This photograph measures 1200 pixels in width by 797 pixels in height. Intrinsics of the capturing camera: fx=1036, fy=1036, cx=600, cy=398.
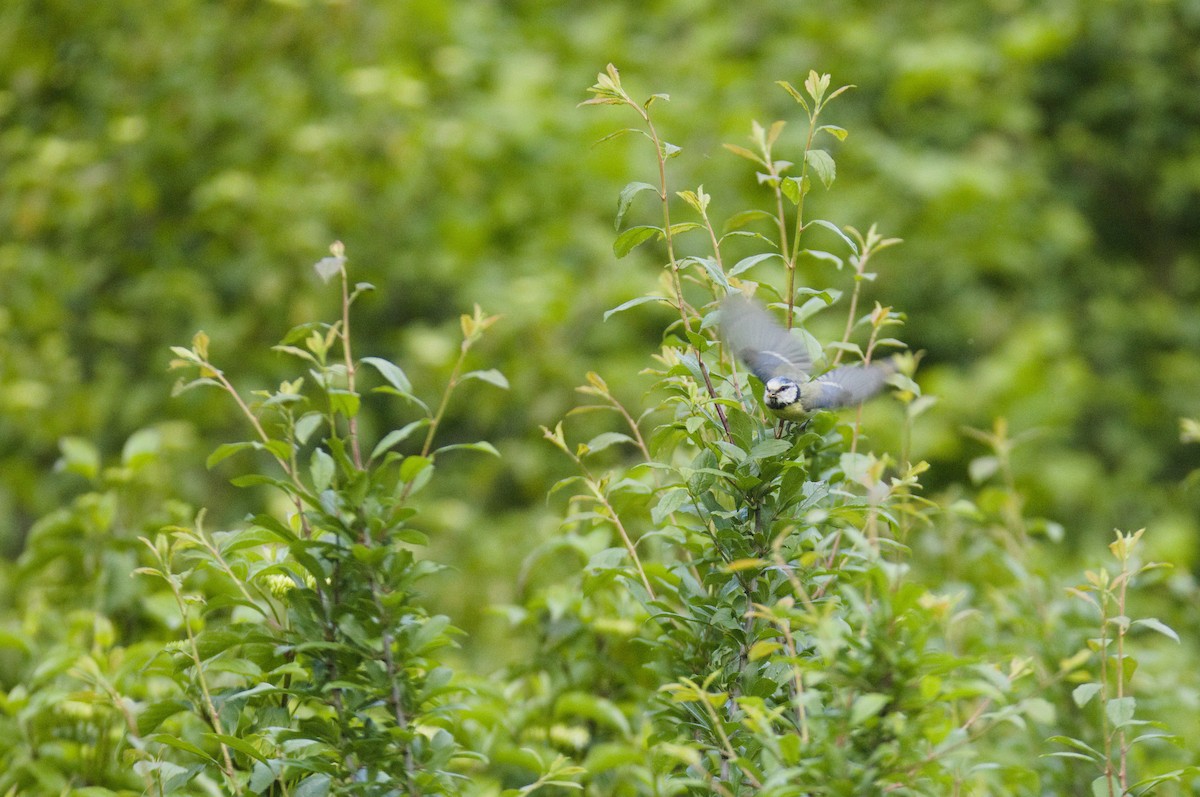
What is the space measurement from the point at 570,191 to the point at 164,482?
1925 mm

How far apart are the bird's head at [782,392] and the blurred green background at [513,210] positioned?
193 centimetres

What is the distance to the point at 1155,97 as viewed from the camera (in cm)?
401

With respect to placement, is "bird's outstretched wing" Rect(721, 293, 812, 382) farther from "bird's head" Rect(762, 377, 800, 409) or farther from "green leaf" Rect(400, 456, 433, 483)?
"green leaf" Rect(400, 456, 433, 483)

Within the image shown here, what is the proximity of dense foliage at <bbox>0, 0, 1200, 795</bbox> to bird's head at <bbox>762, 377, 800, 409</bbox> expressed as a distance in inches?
5.7

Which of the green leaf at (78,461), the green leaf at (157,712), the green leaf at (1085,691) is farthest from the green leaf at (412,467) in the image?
the green leaf at (78,461)

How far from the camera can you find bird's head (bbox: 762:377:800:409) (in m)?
0.97

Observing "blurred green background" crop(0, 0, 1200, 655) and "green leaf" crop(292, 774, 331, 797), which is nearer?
"green leaf" crop(292, 774, 331, 797)

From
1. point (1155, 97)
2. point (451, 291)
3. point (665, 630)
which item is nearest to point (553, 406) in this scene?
point (451, 291)

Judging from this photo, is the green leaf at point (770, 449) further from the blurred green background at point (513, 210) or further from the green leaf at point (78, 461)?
the blurred green background at point (513, 210)

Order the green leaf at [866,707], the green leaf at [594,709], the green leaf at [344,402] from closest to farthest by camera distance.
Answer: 1. the green leaf at [866,707]
2. the green leaf at [344,402]
3. the green leaf at [594,709]

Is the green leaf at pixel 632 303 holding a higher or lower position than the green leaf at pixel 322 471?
higher

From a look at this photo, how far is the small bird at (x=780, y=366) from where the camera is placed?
98 cm

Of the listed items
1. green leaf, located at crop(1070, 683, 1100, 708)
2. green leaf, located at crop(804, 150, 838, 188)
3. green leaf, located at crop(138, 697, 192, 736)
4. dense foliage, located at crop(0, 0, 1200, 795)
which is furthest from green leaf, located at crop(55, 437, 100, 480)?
green leaf, located at crop(1070, 683, 1100, 708)

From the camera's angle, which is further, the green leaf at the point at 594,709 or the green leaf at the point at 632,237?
the green leaf at the point at 594,709
